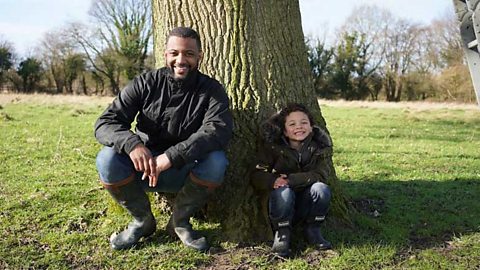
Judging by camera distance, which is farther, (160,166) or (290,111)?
(290,111)

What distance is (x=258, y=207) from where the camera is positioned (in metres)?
3.91

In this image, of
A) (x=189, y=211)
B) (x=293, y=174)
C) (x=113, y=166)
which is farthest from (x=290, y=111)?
(x=113, y=166)

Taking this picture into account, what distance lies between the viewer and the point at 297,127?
373 centimetres

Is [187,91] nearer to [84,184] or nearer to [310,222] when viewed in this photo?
[310,222]

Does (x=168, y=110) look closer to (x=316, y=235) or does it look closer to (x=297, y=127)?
(x=297, y=127)

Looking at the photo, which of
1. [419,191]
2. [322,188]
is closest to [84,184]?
[322,188]

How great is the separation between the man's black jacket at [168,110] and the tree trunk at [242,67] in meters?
0.42

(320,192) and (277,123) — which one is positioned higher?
(277,123)

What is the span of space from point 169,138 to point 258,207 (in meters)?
0.92

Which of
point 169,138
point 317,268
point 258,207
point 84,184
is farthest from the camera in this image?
point 84,184

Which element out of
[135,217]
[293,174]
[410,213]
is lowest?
[410,213]

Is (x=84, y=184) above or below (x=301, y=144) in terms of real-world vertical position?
below

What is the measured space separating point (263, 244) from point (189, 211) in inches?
24.4

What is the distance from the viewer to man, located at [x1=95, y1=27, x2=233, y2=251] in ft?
11.0
